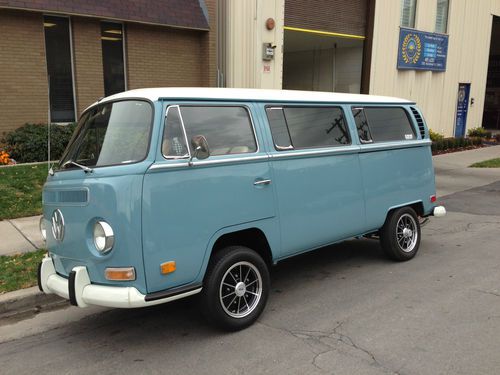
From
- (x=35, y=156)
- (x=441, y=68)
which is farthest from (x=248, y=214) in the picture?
(x=441, y=68)

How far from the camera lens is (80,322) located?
4.56 m

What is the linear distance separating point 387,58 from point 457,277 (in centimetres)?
1249

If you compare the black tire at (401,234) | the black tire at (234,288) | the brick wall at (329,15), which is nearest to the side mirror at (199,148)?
the black tire at (234,288)

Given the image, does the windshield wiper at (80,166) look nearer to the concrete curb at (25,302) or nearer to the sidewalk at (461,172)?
the concrete curb at (25,302)

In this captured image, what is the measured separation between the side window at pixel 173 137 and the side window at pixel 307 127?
3.35ft

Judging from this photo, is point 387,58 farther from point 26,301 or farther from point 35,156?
point 26,301

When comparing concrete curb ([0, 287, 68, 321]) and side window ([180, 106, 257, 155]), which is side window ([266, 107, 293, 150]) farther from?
concrete curb ([0, 287, 68, 321])

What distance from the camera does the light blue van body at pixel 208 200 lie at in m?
3.56

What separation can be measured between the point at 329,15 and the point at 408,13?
403 cm

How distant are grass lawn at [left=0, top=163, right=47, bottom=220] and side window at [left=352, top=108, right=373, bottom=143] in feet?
17.6

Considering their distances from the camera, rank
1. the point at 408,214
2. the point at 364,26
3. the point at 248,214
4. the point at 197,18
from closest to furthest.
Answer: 1. the point at 248,214
2. the point at 408,214
3. the point at 197,18
4. the point at 364,26

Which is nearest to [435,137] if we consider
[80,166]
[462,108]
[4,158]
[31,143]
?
[462,108]

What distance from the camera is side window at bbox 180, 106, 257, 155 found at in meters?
4.01

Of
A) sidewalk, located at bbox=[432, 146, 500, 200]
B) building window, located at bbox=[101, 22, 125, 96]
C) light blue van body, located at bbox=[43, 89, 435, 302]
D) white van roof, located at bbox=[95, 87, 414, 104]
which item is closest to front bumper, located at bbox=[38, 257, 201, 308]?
light blue van body, located at bbox=[43, 89, 435, 302]
